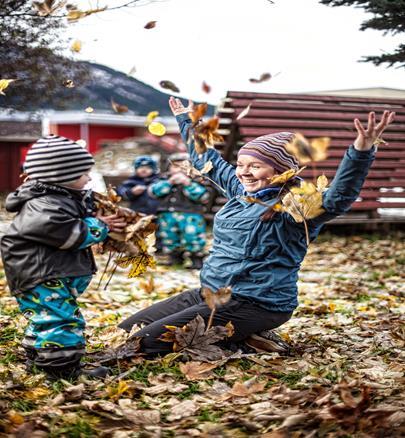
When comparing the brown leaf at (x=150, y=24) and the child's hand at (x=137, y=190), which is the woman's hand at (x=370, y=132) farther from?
the child's hand at (x=137, y=190)

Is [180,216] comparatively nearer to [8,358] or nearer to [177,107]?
[177,107]

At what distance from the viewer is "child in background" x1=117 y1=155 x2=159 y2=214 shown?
9.24 meters

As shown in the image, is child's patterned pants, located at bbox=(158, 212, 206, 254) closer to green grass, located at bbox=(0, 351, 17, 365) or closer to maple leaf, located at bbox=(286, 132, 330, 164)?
green grass, located at bbox=(0, 351, 17, 365)

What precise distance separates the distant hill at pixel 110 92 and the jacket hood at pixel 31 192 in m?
2.57

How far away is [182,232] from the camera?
855cm

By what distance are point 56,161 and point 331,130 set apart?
8834 mm

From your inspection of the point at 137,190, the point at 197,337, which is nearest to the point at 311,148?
the point at 197,337

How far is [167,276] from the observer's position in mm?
7816

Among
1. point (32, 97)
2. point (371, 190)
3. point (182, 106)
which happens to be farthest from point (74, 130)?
point (182, 106)

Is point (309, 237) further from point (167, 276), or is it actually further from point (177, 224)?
point (177, 224)

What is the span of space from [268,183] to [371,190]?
792 cm

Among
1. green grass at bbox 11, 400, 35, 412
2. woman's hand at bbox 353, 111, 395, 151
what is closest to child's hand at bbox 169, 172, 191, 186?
woman's hand at bbox 353, 111, 395, 151

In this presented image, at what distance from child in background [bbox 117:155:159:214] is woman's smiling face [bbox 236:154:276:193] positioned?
5207 millimetres

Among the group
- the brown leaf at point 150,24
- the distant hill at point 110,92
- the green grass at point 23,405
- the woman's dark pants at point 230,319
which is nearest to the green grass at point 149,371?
the woman's dark pants at point 230,319
